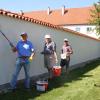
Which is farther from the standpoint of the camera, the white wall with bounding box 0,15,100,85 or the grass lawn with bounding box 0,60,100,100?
the white wall with bounding box 0,15,100,85

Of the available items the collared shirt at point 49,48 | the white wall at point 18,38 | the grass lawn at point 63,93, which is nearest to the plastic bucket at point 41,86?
the grass lawn at point 63,93

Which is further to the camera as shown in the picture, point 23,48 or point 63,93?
point 23,48

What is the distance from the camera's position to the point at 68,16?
70.4 metres

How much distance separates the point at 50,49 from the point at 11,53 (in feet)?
6.76

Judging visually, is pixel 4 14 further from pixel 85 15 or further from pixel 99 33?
pixel 85 15

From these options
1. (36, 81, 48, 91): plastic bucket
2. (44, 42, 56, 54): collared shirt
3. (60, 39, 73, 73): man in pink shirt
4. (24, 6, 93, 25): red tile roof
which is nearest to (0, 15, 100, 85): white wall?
(44, 42, 56, 54): collared shirt

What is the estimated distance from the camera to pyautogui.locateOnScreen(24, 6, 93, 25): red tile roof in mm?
68144

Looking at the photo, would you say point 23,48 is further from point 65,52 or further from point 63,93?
point 65,52

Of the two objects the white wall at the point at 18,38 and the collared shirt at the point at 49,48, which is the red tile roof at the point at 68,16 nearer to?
the white wall at the point at 18,38

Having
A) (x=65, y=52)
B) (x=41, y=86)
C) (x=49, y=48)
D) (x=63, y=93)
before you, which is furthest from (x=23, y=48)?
(x=65, y=52)

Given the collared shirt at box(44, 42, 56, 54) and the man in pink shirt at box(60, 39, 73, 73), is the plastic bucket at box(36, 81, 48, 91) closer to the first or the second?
the collared shirt at box(44, 42, 56, 54)

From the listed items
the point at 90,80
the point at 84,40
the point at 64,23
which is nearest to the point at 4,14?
the point at 90,80

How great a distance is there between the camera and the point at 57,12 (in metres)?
73.2

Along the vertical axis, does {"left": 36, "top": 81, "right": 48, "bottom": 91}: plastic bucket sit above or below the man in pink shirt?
below
